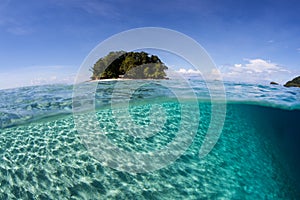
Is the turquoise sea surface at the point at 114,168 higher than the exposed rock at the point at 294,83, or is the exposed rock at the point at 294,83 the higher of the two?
the exposed rock at the point at 294,83

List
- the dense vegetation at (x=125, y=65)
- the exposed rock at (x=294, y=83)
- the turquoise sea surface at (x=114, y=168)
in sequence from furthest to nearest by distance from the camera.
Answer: the dense vegetation at (x=125, y=65)
the exposed rock at (x=294, y=83)
the turquoise sea surface at (x=114, y=168)

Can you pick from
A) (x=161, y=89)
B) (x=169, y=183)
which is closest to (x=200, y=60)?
(x=169, y=183)

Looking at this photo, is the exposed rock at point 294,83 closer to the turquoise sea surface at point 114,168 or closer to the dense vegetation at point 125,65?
the turquoise sea surface at point 114,168

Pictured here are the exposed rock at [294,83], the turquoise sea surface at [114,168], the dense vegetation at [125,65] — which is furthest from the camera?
the dense vegetation at [125,65]

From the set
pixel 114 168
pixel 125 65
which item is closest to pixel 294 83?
pixel 125 65

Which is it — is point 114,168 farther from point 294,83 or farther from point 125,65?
point 125,65

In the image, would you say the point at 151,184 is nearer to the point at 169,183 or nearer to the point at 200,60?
the point at 169,183

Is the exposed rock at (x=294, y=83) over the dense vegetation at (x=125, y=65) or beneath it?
beneath

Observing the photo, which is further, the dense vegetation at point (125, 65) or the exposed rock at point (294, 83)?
the dense vegetation at point (125, 65)

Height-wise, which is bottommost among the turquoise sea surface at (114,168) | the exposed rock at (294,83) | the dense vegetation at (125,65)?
the turquoise sea surface at (114,168)

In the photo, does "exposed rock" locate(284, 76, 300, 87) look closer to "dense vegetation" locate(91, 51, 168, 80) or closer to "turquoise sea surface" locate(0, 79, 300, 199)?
"turquoise sea surface" locate(0, 79, 300, 199)

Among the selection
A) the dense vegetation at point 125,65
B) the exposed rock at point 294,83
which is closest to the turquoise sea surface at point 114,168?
the exposed rock at point 294,83

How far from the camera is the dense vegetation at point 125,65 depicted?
72.3ft

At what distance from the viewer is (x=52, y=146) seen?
6.26m
